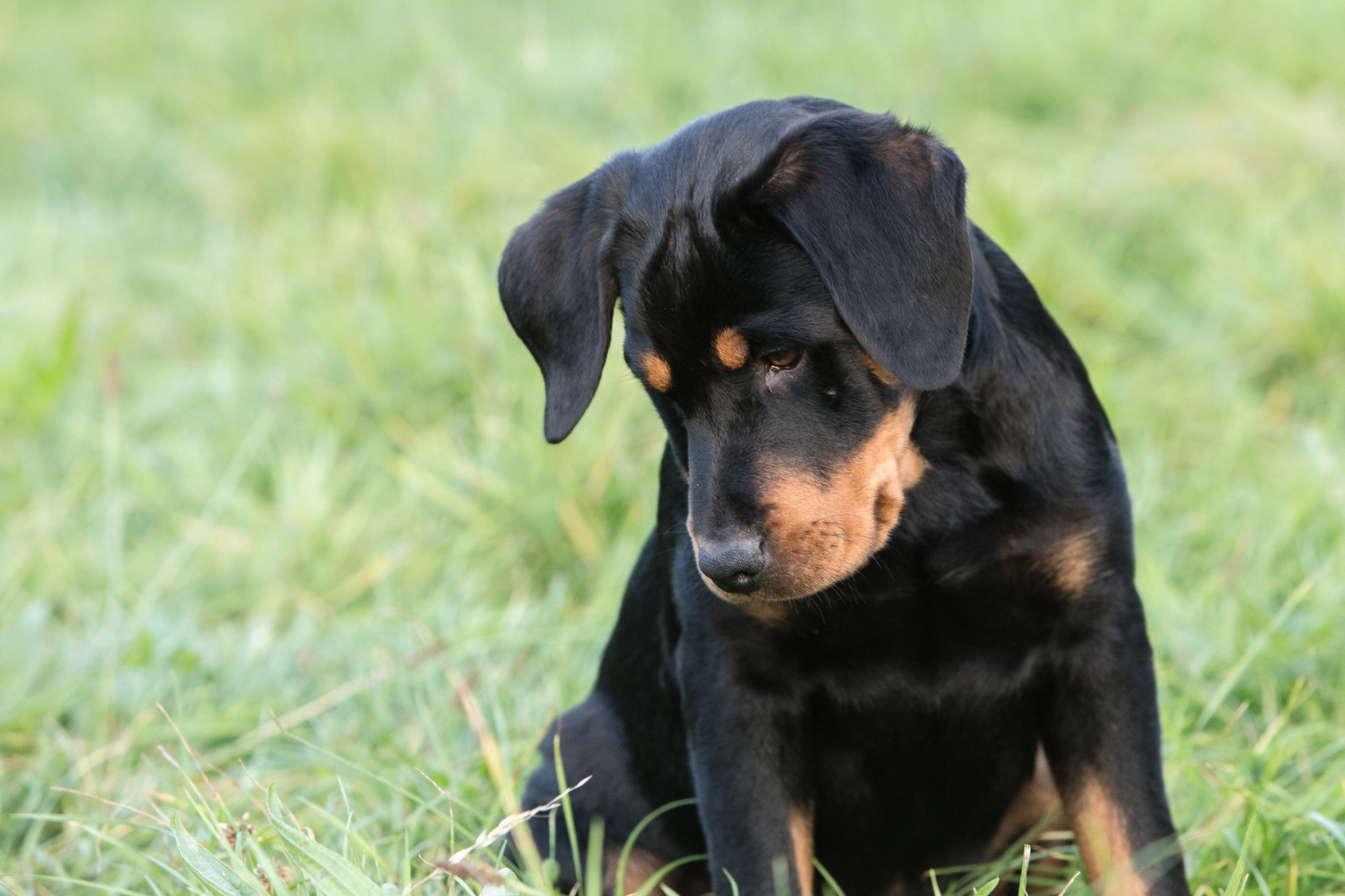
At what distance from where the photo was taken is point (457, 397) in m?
4.40

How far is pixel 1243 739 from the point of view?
8.81 ft

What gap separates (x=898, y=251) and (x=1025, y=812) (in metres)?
1.08

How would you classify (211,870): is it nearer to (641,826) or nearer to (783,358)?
(641,826)

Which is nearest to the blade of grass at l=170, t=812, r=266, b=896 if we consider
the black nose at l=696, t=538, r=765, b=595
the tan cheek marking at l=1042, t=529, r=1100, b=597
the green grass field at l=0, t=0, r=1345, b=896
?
the green grass field at l=0, t=0, r=1345, b=896

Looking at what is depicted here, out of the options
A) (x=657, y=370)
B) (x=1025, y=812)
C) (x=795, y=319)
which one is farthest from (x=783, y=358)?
(x=1025, y=812)

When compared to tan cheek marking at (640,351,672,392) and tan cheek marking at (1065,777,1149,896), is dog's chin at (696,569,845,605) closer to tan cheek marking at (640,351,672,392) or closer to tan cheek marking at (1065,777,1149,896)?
tan cheek marking at (640,351,672,392)

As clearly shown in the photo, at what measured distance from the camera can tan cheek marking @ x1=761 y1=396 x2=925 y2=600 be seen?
189 centimetres

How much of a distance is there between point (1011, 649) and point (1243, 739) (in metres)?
0.92

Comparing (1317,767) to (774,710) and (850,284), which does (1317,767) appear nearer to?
(774,710)

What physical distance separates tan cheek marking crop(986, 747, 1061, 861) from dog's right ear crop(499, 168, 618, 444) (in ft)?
3.32

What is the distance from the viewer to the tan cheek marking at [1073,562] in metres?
2.00

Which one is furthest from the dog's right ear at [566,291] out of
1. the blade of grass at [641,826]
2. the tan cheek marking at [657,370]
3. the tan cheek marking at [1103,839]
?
the tan cheek marking at [1103,839]

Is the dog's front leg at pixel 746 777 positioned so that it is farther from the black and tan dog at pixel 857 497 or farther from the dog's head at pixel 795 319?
the dog's head at pixel 795 319

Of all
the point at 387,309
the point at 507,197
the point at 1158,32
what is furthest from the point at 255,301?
the point at 1158,32
